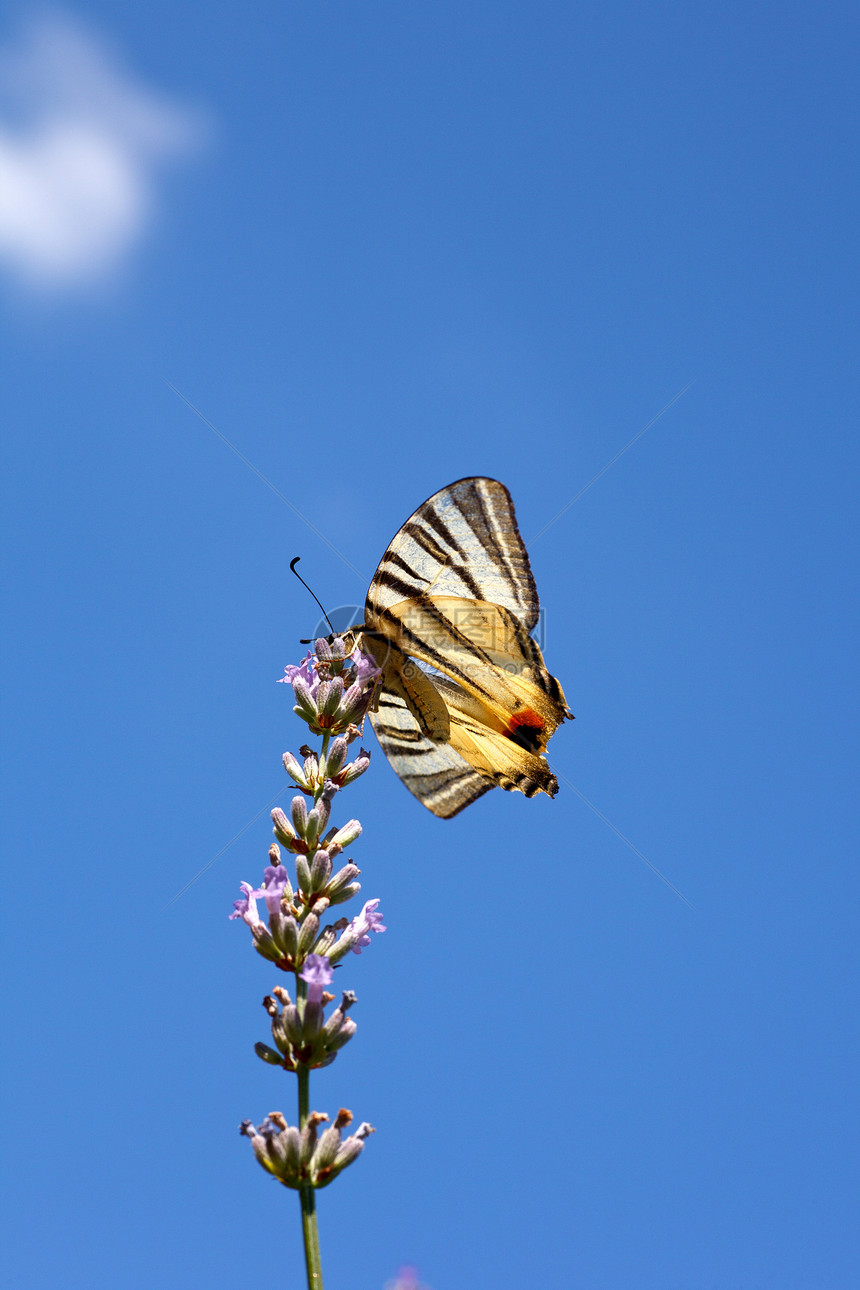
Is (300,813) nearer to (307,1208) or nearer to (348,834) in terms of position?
(348,834)

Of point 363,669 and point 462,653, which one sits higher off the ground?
point 462,653

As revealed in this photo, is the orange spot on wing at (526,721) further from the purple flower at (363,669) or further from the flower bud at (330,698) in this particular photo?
the flower bud at (330,698)

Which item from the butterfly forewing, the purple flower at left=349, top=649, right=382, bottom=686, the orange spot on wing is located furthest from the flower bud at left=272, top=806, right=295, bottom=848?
the orange spot on wing

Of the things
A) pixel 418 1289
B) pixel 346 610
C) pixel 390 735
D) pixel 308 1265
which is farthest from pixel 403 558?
pixel 418 1289

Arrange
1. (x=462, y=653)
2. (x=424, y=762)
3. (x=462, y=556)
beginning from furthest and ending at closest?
1. (x=462, y=653)
2. (x=462, y=556)
3. (x=424, y=762)

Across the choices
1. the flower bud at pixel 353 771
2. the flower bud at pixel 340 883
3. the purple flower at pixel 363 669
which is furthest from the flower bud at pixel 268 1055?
the purple flower at pixel 363 669

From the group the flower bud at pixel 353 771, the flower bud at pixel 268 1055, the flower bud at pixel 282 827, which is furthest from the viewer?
the flower bud at pixel 353 771

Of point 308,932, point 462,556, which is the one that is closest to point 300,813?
point 308,932
